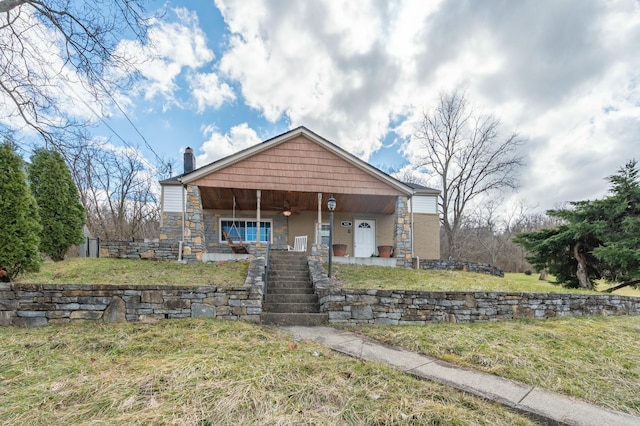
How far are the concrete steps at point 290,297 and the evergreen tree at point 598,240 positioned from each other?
9.46 metres

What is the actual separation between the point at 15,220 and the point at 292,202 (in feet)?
26.3

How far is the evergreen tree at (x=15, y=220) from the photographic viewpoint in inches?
197

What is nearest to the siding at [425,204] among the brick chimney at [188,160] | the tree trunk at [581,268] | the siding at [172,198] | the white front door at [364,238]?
the white front door at [364,238]

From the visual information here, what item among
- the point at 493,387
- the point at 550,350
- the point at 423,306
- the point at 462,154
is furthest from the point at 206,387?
the point at 462,154

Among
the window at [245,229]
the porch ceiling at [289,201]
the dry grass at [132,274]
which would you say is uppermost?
the porch ceiling at [289,201]

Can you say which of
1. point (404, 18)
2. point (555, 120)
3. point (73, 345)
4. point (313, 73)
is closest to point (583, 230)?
point (555, 120)

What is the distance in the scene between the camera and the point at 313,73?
11531mm

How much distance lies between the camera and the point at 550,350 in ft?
12.7

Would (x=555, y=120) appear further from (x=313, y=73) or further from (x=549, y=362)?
(x=549, y=362)

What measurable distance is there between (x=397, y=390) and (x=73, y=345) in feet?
13.2

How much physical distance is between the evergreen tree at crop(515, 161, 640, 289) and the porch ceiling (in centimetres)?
592

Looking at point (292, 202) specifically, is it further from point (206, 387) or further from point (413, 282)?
point (206, 387)

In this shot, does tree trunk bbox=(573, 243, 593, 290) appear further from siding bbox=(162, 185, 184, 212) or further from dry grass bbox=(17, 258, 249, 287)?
siding bbox=(162, 185, 184, 212)

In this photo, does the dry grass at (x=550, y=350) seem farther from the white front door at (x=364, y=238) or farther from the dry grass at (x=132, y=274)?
the white front door at (x=364, y=238)
